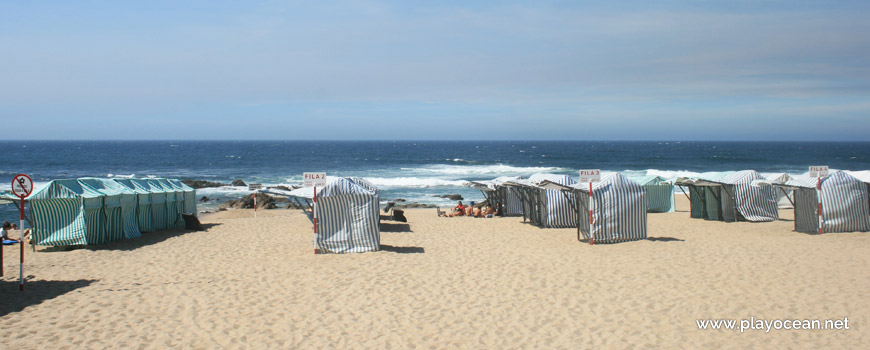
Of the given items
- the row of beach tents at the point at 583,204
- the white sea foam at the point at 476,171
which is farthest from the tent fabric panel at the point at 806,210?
the white sea foam at the point at 476,171

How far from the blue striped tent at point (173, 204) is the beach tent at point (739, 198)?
16.0 meters

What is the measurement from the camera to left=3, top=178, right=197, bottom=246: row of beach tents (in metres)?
13.0

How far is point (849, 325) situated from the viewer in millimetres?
7297

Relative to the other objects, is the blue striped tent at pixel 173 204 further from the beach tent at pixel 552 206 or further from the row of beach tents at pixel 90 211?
the beach tent at pixel 552 206

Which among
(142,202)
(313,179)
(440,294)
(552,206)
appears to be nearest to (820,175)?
(552,206)

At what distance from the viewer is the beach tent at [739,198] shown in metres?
17.9

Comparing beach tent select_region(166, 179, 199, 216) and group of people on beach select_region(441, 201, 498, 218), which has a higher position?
beach tent select_region(166, 179, 199, 216)

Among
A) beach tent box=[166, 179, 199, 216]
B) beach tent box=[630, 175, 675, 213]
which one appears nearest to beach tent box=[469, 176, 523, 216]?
beach tent box=[630, 175, 675, 213]

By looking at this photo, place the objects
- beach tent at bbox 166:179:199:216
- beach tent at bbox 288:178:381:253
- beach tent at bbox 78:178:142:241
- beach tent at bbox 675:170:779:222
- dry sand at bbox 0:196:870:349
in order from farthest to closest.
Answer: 1. beach tent at bbox 166:179:199:216
2. beach tent at bbox 675:170:779:222
3. beach tent at bbox 78:178:142:241
4. beach tent at bbox 288:178:381:253
5. dry sand at bbox 0:196:870:349

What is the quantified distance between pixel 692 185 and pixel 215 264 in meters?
15.1

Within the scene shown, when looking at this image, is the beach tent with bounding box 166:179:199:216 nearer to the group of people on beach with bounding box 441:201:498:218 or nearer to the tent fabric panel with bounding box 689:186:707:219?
the group of people on beach with bounding box 441:201:498:218

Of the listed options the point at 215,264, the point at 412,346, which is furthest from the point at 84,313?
the point at 412,346

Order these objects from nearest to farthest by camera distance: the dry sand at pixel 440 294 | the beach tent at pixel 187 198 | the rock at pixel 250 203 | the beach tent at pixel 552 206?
the dry sand at pixel 440 294, the beach tent at pixel 552 206, the beach tent at pixel 187 198, the rock at pixel 250 203

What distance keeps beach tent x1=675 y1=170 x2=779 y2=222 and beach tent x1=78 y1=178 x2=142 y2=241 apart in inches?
648
